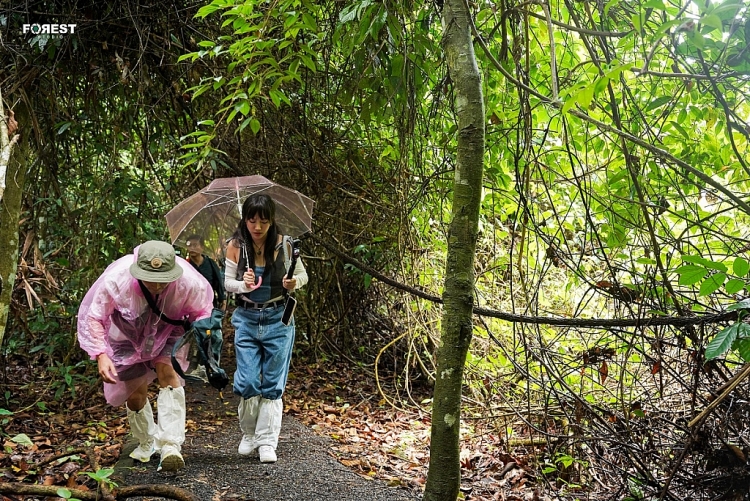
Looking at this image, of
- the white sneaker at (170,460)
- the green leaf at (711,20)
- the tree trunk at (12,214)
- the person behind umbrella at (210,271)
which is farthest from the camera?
the person behind umbrella at (210,271)

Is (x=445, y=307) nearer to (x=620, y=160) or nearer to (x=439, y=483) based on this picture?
(x=439, y=483)

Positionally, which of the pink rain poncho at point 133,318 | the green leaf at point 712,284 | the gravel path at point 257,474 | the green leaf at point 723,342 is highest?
the green leaf at point 712,284

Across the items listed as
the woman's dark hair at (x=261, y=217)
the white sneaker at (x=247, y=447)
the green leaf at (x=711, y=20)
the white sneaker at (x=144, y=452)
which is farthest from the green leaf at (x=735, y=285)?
the white sneaker at (x=144, y=452)

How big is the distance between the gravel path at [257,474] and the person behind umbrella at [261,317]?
223 mm

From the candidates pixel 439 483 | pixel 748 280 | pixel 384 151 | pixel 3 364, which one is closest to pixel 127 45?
pixel 384 151

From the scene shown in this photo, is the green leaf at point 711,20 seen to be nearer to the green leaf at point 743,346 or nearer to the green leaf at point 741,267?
the green leaf at point 741,267

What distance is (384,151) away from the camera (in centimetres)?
609

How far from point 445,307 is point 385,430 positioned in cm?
361

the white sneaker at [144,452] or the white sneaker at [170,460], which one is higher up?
the white sneaker at [170,460]

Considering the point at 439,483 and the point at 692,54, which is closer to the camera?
the point at 439,483

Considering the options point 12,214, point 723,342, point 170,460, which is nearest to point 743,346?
point 723,342

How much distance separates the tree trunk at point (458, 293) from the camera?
2588 millimetres

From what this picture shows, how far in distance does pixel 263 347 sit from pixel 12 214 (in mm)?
2391

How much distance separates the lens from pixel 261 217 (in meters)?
4.34
